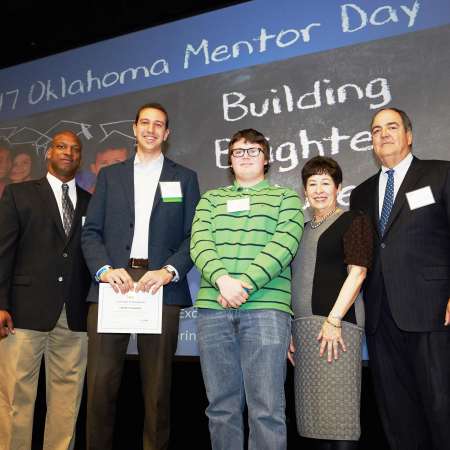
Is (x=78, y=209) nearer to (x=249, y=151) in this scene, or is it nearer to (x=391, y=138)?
(x=249, y=151)

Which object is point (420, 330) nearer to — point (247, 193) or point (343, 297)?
point (343, 297)

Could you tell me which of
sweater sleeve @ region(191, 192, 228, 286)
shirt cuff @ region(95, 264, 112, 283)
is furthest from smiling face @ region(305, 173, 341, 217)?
shirt cuff @ region(95, 264, 112, 283)

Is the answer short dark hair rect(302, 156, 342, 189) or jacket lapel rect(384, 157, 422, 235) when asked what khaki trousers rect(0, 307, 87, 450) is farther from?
jacket lapel rect(384, 157, 422, 235)

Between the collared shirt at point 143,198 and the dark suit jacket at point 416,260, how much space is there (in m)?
1.05

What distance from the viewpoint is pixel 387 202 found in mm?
2459

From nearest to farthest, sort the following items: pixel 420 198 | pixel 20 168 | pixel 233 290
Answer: pixel 233 290
pixel 420 198
pixel 20 168

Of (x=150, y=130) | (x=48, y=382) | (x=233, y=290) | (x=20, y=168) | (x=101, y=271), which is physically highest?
(x=20, y=168)

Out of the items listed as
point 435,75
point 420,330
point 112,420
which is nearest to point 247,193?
point 420,330

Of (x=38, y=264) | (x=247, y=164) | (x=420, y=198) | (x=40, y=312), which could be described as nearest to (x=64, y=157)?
(x=38, y=264)

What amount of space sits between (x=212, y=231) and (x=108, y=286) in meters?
0.54

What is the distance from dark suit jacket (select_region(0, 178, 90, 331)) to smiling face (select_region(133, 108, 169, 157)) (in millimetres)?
648

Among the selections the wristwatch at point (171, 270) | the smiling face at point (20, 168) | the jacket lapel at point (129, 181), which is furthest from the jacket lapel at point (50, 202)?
the smiling face at point (20, 168)

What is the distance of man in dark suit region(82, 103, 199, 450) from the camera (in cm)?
238

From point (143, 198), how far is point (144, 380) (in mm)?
852
